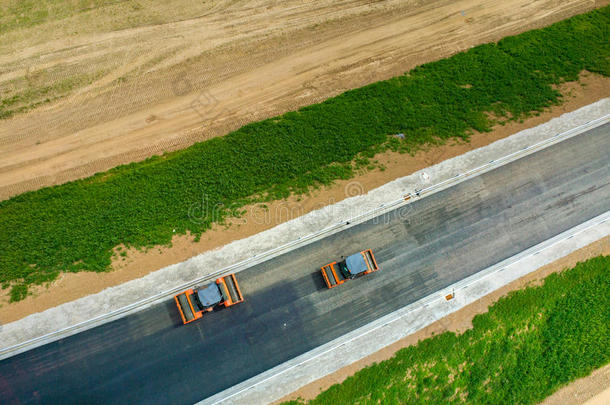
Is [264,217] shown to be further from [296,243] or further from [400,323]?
[400,323]

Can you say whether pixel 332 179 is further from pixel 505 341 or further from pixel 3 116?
pixel 3 116

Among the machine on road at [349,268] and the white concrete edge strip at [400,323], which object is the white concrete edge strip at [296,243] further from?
the white concrete edge strip at [400,323]

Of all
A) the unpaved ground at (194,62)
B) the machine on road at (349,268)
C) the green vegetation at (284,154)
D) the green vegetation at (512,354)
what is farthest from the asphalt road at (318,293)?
the unpaved ground at (194,62)

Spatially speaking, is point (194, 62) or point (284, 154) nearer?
point (284, 154)

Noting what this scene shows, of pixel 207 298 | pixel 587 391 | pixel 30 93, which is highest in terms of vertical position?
pixel 30 93

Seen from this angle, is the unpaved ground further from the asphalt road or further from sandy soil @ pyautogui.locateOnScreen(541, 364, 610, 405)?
sandy soil @ pyautogui.locateOnScreen(541, 364, 610, 405)

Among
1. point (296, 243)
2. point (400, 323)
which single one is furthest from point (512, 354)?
point (296, 243)

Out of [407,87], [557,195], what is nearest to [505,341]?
[557,195]
